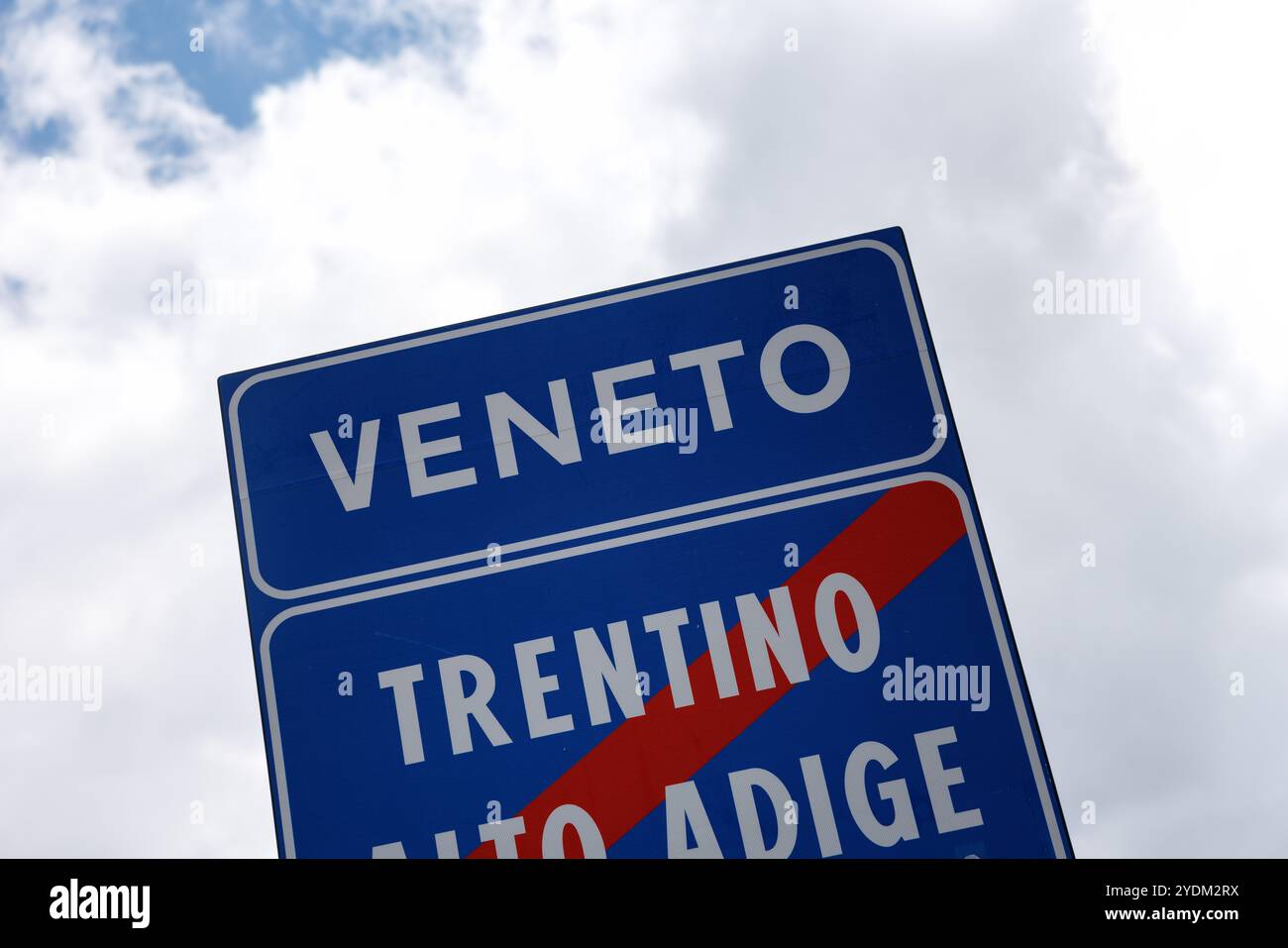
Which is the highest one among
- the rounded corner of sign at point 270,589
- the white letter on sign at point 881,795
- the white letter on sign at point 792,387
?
the white letter on sign at point 792,387

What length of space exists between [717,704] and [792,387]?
1.14 metres

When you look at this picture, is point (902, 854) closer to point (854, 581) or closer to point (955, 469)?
point (854, 581)

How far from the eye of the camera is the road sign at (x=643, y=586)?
393 cm

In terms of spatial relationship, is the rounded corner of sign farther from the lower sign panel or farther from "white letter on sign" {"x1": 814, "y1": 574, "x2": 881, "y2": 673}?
"white letter on sign" {"x1": 814, "y1": 574, "x2": 881, "y2": 673}

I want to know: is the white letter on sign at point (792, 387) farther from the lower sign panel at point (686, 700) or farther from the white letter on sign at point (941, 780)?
the white letter on sign at point (941, 780)

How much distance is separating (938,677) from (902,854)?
0.55 meters

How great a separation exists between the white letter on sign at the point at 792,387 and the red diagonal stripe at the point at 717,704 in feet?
1.36

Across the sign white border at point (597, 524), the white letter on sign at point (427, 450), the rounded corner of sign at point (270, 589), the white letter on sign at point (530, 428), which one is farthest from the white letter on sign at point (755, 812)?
the rounded corner of sign at point (270, 589)

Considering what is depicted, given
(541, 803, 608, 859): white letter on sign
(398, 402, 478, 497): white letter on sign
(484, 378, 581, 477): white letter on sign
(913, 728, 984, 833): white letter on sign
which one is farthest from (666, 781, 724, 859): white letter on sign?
(398, 402, 478, 497): white letter on sign

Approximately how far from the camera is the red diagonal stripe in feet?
13.0

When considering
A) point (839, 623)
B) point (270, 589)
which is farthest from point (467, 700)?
point (839, 623)
